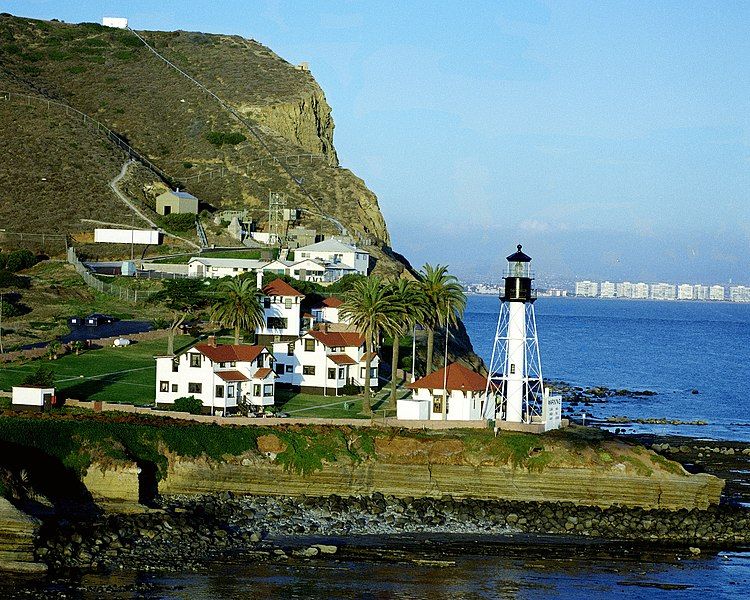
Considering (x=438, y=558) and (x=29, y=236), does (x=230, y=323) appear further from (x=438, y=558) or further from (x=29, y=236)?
(x=29, y=236)

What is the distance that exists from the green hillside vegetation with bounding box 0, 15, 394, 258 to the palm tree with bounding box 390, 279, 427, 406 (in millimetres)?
61308

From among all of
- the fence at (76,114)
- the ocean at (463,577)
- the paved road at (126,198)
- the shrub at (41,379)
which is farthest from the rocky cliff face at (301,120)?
the ocean at (463,577)

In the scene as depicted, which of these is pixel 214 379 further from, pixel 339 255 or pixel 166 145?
pixel 166 145

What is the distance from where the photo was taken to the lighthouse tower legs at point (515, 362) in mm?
69312

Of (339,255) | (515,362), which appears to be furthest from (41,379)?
(339,255)

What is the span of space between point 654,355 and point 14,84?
332 feet

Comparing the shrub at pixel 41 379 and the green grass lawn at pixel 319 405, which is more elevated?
the shrub at pixel 41 379

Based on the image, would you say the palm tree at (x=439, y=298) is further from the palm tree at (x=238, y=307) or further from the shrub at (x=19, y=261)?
the shrub at (x=19, y=261)

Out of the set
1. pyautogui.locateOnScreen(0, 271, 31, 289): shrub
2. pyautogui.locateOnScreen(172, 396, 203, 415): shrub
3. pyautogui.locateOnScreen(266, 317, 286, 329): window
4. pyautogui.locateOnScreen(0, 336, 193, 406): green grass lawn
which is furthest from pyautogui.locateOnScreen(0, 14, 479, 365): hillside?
pyautogui.locateOnScreen(172, 396, 203, 415): shrub

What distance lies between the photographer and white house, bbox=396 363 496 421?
230 ft

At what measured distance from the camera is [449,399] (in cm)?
7094

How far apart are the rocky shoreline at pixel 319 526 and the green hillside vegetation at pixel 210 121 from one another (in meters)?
81.7

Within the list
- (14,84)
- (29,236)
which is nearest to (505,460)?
(29,236)

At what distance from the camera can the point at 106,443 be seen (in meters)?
Result: 58.8
